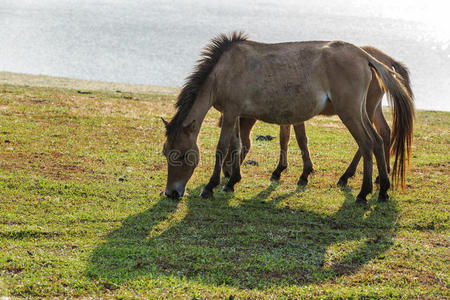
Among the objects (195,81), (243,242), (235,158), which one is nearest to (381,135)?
(235,158)

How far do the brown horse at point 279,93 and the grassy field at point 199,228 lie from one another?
0.90 metres

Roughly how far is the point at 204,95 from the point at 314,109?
1990 mm

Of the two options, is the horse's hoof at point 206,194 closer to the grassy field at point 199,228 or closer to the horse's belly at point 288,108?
the grassy field at point 199,228

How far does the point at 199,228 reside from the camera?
7348 mm

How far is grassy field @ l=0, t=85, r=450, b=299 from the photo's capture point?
557 centimetres

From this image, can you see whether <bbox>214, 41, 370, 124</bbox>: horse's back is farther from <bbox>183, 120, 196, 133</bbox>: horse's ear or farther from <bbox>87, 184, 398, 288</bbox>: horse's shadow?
<bbox>87, 184, 398, 288</bbox>: horse's shadow

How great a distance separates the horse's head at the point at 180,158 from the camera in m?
8.33

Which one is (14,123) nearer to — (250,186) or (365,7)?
(250,186)

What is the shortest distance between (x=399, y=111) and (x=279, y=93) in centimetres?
224

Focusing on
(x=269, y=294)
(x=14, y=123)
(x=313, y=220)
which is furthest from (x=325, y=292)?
(x=14, y=123)

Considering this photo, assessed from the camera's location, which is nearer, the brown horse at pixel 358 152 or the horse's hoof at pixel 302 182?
the brown horse at pixel 358 152

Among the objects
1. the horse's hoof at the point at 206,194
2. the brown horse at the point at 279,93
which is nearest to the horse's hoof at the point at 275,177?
the brown horse at the point at 279,93

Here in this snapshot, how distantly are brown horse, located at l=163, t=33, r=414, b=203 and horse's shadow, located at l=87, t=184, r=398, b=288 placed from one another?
62 cm

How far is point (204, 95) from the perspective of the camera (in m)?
8.65
